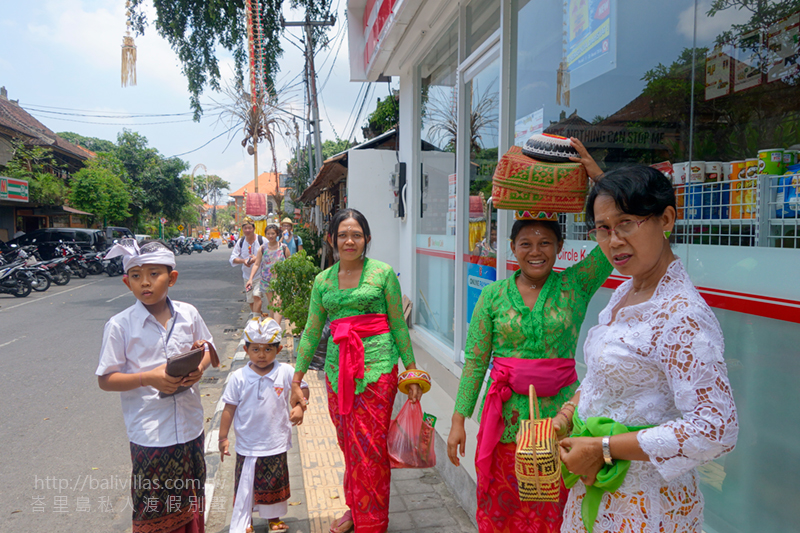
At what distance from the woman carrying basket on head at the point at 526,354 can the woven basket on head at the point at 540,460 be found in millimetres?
562

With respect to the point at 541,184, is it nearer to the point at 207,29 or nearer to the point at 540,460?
the point at 540,460

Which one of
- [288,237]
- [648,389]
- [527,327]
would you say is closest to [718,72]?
[527,327]

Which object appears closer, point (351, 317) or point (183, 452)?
point (183, 452)

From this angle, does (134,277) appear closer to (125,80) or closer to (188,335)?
(188,335)

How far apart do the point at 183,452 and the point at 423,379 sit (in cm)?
121

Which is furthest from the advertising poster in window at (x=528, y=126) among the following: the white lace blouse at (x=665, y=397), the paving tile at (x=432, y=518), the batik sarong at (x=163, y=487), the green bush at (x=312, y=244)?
the green bush at (x=312, y=244)

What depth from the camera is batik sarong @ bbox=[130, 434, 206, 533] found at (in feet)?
7.59

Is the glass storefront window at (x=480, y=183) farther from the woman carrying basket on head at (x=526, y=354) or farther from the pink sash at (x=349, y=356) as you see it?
the woman carrying basket on head at (x=526, y=354)

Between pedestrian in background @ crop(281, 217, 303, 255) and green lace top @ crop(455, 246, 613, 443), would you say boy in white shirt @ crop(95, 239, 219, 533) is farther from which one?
pedestrian in background @ crop(281, 217, 303, 255)

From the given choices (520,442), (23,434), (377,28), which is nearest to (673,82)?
(520,442)

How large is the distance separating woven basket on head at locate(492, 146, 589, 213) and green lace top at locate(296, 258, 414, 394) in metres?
1.18

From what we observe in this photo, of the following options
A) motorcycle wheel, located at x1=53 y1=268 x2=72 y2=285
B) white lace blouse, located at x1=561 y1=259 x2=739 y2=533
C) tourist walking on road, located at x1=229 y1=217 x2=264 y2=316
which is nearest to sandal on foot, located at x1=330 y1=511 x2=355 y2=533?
white lace blouse, located at x1=561 y1=259 x2=739 y2=533

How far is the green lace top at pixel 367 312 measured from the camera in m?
2.85

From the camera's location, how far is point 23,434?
14.8 feet
